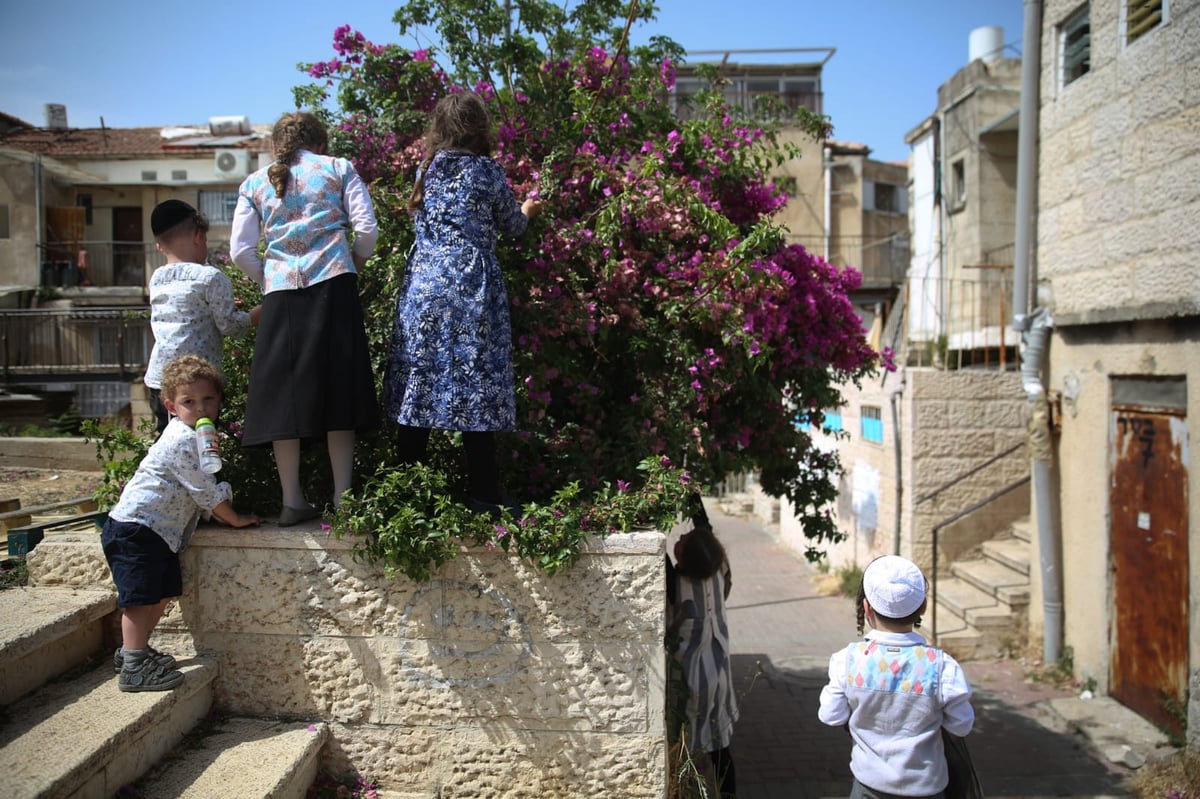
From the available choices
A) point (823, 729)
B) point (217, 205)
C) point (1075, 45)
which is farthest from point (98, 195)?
point (823, 729)

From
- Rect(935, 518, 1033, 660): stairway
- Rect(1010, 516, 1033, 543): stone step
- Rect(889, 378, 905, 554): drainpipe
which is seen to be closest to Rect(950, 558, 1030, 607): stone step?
Rect(935, 518, 1033, 660): stairway

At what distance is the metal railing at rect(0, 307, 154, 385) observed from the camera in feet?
67.6

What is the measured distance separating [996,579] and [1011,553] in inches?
20.9

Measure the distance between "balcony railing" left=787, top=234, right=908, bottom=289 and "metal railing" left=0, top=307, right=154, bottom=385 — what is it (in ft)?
56.9

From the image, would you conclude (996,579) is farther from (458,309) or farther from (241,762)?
(241,762)

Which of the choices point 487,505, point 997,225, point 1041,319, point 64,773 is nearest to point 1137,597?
point 1041,319

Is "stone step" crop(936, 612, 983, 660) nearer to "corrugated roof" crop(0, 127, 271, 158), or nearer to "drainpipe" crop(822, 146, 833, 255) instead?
"drainpipe" crop(822, 146, 833, 255)

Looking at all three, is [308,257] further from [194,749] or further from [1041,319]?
[1041,319]

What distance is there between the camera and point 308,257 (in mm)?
3182

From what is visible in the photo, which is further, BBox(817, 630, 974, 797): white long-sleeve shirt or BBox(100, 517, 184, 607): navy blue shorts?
BBox(100, 517, 184, 607): navy blue shorts

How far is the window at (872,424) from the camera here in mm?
11023

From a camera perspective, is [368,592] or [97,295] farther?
[97,295]

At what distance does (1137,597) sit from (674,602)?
15.4ft

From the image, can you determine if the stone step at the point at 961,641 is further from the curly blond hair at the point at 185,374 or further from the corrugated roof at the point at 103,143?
the corrugated roof at the point at 103,143
